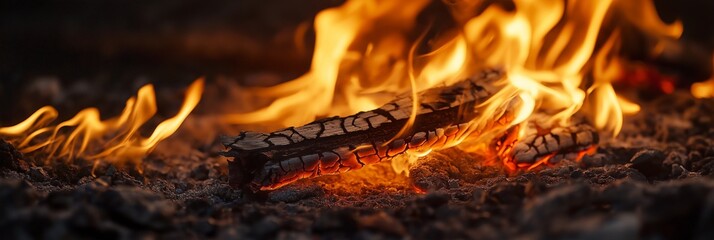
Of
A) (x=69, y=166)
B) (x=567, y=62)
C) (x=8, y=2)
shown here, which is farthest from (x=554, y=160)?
(x=8, y=2)

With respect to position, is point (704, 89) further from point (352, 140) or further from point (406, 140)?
point (352, 140)

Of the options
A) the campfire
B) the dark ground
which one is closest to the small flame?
the campfire

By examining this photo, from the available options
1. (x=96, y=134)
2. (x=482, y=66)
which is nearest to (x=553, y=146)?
(x=482, y=66)

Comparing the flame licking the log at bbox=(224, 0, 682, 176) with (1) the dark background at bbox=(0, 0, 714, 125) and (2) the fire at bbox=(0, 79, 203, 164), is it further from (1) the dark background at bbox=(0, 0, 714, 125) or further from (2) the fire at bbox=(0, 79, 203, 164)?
(1) the dark background at bbox=(0, 0, 714, 125)

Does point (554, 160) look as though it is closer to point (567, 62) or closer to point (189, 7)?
point (567, 62)

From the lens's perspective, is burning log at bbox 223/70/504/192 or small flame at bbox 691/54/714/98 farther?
small flame at bbox 691/54/714/98

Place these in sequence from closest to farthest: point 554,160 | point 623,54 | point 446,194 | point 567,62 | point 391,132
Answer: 1. point 446,194
2. point 391,132
3. point 554,160
4. point 567,62
5. point 623,54
